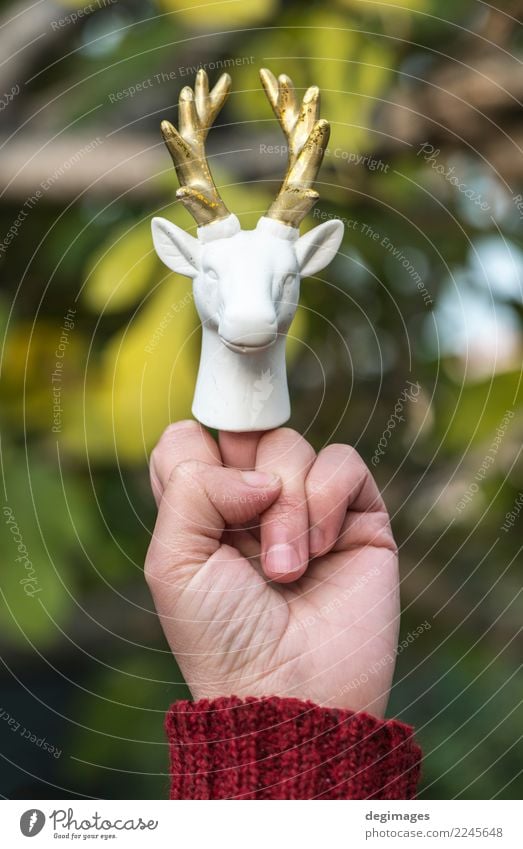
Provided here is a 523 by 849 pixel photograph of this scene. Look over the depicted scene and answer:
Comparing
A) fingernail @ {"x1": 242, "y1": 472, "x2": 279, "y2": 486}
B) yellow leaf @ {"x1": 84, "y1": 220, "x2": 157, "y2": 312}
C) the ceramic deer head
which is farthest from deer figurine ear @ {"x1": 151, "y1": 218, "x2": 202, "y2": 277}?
yellow leaf @ {"x1": 84, "y1": 220, "x2": 157, "y2": 312}

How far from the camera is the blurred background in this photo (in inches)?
30.4

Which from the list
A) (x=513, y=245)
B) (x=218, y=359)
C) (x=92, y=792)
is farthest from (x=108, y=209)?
(x=92, y=792)

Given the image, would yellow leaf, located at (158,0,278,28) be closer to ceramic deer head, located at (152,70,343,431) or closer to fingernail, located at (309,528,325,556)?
ceramic deer head, located at (152,70,343,431)

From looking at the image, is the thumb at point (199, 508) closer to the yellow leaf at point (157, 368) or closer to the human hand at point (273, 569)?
the human hand at point (273, 569)

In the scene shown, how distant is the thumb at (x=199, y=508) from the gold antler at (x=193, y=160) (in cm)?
12

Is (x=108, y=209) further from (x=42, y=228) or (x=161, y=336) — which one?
(x=161, y=336)

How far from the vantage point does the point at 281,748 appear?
51 centimetres

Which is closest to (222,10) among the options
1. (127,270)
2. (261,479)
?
(127,270)

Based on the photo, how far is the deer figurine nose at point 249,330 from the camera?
0.44 metres

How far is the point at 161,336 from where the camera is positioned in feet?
2.26

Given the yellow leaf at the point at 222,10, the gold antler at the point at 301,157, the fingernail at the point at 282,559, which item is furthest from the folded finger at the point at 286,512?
the yellow leaf at the point at 222,10

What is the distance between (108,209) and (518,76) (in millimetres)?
423

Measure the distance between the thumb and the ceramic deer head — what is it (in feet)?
0.09

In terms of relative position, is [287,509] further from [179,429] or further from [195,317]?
[195,317]
